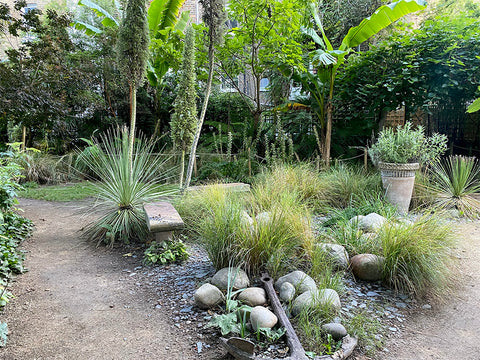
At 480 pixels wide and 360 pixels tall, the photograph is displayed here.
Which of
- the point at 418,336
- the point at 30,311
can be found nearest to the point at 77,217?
the point at 30,311

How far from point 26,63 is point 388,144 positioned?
832 cm

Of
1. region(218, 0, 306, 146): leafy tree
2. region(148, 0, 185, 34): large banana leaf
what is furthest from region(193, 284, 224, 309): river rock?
region(148, 0, 185, 34): large banana leaf

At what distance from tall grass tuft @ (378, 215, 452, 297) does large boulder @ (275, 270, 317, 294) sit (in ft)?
2.93

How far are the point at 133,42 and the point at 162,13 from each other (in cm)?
490

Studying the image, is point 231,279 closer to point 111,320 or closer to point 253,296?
point 253,296

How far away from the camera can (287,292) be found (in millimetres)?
2898

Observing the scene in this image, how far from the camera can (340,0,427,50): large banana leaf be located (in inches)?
261

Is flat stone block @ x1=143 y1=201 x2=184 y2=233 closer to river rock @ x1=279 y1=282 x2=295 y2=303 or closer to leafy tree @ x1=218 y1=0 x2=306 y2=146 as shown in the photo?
river rock @ x1=279 y1=282 x2=295 y2=303

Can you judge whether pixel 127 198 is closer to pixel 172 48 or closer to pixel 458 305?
pixel 458 305

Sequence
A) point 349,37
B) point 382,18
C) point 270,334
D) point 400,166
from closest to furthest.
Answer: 1. point 270,334
2. point 400,166
3. point 382,18
4. point 349,37

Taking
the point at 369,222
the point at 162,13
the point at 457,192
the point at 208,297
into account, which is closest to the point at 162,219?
the point at 208,297

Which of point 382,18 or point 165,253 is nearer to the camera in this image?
point 165,253

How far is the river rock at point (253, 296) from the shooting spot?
9.25ft

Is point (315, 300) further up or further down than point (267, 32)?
further down
